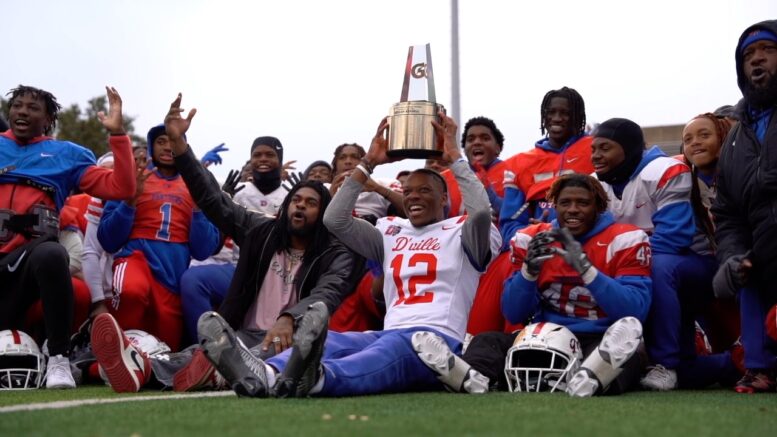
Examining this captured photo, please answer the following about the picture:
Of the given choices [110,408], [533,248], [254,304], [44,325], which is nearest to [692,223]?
[533,248]

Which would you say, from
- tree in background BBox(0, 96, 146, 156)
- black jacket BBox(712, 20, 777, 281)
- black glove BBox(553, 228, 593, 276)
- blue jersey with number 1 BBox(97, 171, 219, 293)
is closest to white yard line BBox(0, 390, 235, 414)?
black glove BBox(553, 228, 593, 276)

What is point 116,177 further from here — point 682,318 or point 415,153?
point 682,318

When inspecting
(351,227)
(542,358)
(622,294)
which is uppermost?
(351,227)

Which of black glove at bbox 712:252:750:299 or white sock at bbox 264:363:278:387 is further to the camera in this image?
black glove at bbox 712:252:750:299

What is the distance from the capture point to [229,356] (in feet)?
16.2

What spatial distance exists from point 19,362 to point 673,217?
4429 mm

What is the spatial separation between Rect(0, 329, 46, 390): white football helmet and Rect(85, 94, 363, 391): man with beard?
1.01m

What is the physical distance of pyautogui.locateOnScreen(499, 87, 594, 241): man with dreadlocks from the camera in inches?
289

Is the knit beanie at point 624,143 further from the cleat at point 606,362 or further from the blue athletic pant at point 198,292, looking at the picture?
the blue athletic pant at point 198,292

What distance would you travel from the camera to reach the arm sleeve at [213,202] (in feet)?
23.5

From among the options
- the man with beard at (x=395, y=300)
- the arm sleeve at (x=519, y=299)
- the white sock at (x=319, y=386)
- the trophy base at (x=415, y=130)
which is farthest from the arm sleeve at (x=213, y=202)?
the white sock at (x=319, y=386)

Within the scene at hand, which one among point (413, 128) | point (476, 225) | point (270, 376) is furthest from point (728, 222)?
point (270, 376)

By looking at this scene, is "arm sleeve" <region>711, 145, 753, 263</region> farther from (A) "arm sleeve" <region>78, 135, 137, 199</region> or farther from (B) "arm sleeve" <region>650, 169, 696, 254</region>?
(A) "arm sleeve" <region>78, 135, 137, 199</region>

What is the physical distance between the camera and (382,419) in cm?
411
